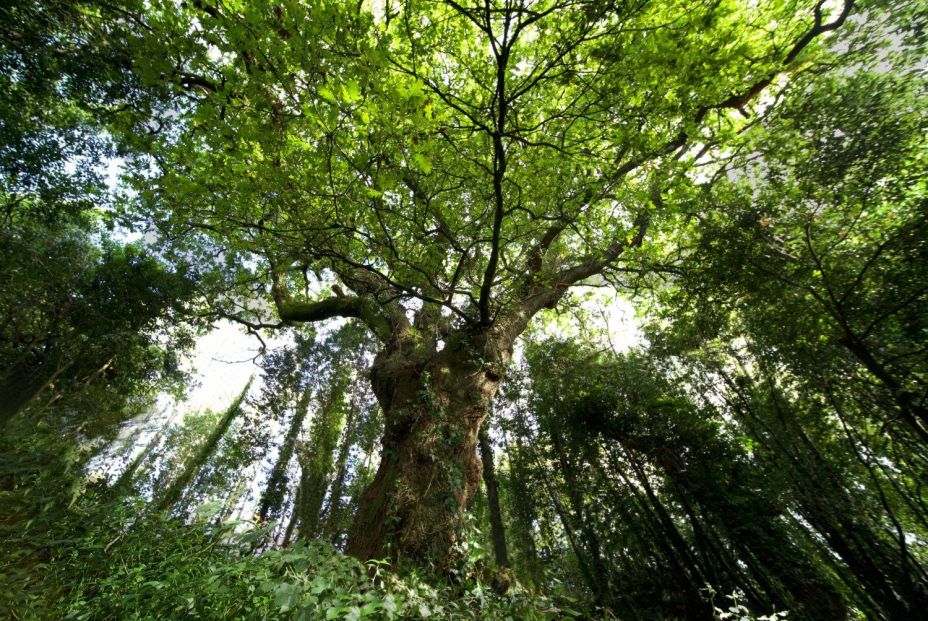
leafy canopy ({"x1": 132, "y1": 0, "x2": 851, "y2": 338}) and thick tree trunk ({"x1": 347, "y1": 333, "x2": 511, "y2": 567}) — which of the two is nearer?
leafy canopy ({"x1": 132, "y1": 0, "x2": 851, "y2": 338})

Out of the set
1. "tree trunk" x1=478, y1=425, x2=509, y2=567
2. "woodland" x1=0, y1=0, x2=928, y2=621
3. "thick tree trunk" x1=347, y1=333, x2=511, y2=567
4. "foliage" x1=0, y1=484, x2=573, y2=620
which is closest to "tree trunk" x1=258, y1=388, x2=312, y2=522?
"woodland" x1=0, y1=0, x2=928, y2=621

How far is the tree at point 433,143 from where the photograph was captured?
97.1 inches

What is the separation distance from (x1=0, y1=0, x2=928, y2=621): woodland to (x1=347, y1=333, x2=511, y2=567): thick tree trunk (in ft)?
0.11

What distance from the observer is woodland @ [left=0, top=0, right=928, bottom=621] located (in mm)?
2045

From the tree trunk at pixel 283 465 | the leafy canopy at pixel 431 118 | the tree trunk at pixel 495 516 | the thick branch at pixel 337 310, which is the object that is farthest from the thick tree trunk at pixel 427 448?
the tree trunk at pixel 283 465

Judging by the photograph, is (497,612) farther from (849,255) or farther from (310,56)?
(849,255)

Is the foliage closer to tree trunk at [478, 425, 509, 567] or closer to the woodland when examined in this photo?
the woodland

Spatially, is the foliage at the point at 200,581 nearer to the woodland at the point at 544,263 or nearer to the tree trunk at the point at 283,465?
the woodland at the point at 544,263

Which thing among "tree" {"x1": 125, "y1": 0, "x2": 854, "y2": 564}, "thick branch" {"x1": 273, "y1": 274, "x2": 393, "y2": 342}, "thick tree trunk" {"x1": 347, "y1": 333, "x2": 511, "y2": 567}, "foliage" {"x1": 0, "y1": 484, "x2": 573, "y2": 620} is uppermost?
"thick branch" {"x1": 273, "y1": 274, "x2": 393, "y2": 342}

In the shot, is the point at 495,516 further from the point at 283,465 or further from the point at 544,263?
the point at 283,465

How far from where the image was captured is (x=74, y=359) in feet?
31.2

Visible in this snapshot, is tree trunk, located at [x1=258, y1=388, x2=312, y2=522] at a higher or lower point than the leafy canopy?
higher

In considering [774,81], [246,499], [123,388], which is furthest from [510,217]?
[246,499]

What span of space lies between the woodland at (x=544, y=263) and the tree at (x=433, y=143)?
0.04m
